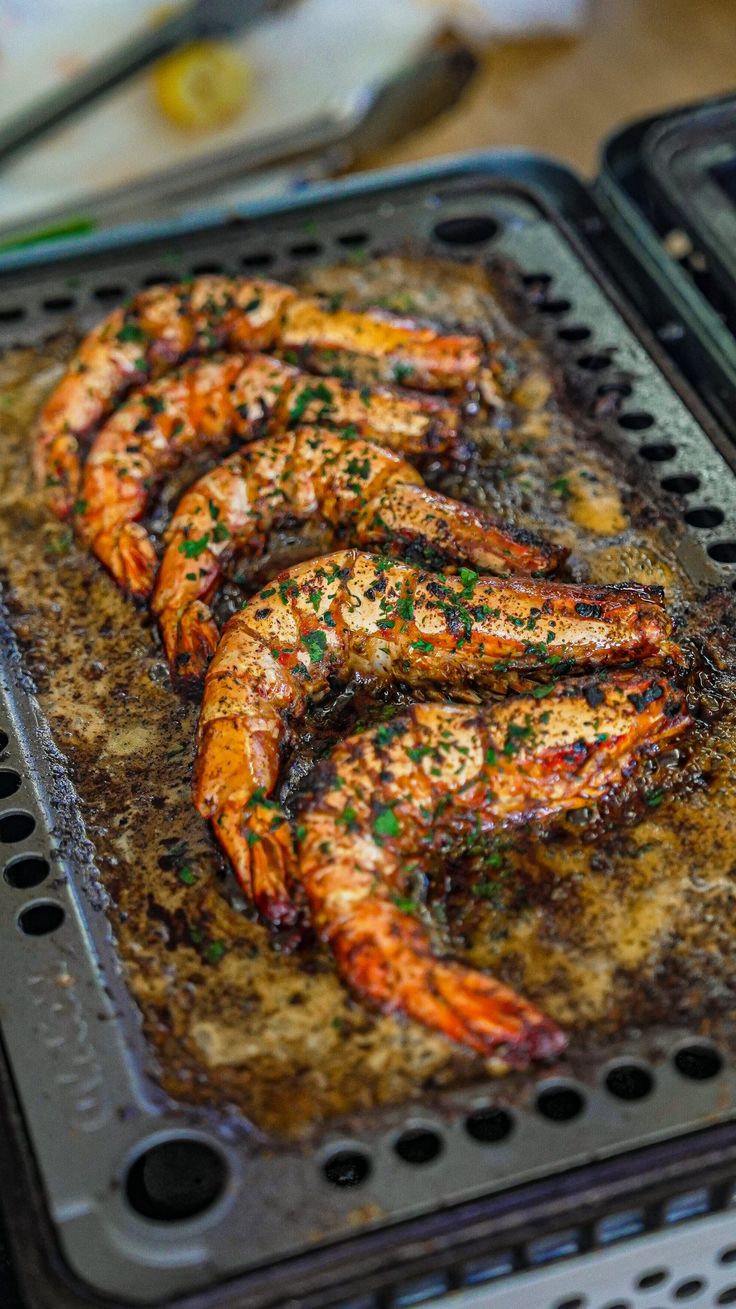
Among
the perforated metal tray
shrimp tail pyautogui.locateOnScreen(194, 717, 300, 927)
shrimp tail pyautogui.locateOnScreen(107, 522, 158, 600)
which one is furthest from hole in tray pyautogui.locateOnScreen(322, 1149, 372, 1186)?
shrimp tail pyautogui.locateOnScreen(107, 522, 158, 600)

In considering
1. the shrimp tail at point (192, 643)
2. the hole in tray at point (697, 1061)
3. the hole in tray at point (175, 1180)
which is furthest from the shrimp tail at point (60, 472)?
the hole in tray at point (697, 1061)

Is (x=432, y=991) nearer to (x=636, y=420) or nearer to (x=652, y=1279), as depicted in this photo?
(x=652, y=1279)

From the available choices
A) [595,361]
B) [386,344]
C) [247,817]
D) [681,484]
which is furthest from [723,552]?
[247,817]

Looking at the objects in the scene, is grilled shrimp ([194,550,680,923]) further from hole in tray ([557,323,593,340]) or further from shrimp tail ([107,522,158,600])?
hole in tray ([557,323,593,340])

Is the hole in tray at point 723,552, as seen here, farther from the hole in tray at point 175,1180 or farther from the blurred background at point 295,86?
the blurred background at point 295,86

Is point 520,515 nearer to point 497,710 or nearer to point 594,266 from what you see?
point 497,710
